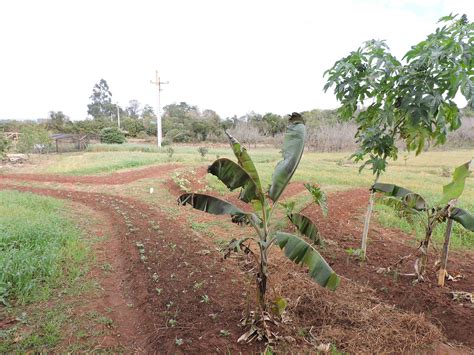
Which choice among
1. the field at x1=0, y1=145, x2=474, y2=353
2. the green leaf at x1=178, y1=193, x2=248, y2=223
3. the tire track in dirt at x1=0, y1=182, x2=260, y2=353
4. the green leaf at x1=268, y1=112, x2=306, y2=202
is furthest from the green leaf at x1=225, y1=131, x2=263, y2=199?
the tire track in dirt at x1=0, y1=182, x2=260, y2=353

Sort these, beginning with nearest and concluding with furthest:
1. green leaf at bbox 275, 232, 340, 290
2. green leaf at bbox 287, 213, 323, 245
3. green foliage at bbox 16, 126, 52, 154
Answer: green leaf at bbox 275, 232, 340, 290, green leaf at bbox 287, 213, 323, 245, green foliage at bbox 16, 126, 52, 154

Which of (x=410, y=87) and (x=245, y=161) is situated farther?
(x=410, y=87)

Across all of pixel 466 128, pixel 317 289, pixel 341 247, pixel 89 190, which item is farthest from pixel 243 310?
pixel 466 128

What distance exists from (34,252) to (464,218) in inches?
250

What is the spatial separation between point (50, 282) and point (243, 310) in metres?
2.91

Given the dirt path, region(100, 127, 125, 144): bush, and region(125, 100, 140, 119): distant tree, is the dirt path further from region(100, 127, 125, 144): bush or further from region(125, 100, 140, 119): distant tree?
region(125, 100, 140, 119): distant tree

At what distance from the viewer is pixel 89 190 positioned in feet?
36.4

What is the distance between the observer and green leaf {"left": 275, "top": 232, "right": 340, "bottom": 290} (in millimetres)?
2566

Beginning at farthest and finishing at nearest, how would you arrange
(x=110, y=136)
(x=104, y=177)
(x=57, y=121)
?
(x=57, y=121)
(x=110, y=136)
(x=104, y=177)

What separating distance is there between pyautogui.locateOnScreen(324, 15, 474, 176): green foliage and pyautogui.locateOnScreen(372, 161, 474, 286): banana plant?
56 cm

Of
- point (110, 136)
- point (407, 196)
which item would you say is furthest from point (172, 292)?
point (110, 136)

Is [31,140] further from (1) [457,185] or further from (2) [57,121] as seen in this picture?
(2) [57,121]

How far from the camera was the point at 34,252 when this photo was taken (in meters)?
4.77

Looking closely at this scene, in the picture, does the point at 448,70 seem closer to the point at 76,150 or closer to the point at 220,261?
the point at 220,261
